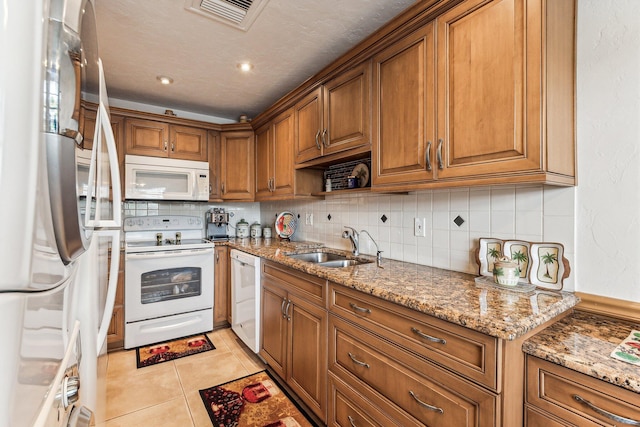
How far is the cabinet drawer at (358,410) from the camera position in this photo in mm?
1213

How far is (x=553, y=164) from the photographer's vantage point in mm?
1118

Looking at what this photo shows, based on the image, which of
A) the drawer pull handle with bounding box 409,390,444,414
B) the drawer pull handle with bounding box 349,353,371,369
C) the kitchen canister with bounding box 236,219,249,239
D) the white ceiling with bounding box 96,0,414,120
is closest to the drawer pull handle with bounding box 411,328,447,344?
the drawer pull handle with bounding box 409,390,444,414

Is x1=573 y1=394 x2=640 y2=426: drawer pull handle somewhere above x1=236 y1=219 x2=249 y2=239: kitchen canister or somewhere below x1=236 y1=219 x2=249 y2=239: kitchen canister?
below

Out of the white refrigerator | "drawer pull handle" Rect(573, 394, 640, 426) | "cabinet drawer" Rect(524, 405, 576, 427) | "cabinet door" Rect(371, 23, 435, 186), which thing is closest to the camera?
the white refrigerator

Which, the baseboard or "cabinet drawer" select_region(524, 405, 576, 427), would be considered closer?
"cabinet drawer" select_region(524, 405, 576, 427)

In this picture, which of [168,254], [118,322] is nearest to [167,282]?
[168,254]

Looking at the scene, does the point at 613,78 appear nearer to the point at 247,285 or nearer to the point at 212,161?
the point at 247,285

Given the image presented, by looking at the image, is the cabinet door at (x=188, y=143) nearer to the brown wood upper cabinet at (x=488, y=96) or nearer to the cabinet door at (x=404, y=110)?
the cabinet door at (x=404, y=110)

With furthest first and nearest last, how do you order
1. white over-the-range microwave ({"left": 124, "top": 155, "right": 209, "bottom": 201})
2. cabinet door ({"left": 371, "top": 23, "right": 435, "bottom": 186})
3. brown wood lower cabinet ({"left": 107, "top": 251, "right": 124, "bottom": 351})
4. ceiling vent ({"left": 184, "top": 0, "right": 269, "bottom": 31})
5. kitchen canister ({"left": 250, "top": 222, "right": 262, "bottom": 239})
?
1. kitchen canister ({"left": 250, "top": 222, "right": 262, "bottom": 239})
2. white over-the-range microwave ({"left": 124, "top": 155, "right": 209, "bottom": 201})
3. brown wood lower cabinet ({"left": 107, "top": 251, "right": 124, "bottom": 351})
4. ceiling vent ({"left": 184, "top": 0, "right": 269, "bottom": 31})
5. cabinet door ({"left": 371, "top": 23, "right": 435, "bottom": 186})

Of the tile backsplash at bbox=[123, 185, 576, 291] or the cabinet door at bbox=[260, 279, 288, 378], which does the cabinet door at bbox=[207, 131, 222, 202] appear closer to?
the tile backsplash at bbox=[123, 185, 576, 291]

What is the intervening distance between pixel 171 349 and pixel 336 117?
8.06 ft

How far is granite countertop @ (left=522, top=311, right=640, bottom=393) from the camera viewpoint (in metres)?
0.78

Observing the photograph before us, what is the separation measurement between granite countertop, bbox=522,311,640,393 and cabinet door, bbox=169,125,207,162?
3219 millimetres

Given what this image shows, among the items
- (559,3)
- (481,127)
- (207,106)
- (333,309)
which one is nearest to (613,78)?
(559,3)
